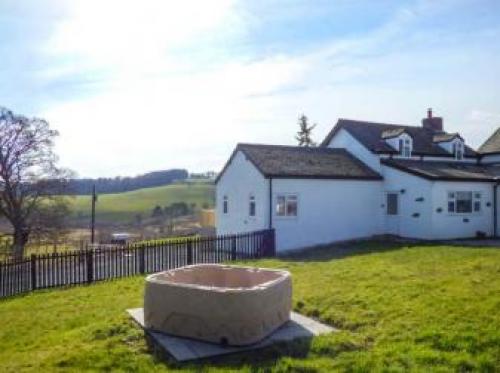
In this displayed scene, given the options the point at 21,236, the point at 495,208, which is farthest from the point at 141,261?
the point at 495,208

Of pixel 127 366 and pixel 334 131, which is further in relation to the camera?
pixel 334 131

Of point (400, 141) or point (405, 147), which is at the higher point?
point (400, 141)

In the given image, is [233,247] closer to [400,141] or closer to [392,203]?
[392,203]

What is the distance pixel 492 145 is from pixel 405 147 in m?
6.98

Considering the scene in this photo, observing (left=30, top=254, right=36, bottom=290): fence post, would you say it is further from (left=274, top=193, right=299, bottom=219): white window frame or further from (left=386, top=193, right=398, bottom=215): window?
(left=386, top=193, right=398, bottom=215): window

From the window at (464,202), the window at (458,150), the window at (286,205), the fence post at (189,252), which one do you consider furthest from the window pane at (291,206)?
the window at (458,150)

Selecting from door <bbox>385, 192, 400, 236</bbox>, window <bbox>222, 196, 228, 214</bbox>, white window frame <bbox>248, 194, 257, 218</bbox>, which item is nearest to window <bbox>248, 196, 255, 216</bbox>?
white window frame <bbox>248, 194, 257, 218</bbox>

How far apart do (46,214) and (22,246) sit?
8.15ft

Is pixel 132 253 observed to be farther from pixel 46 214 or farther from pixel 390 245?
pixel 46 214

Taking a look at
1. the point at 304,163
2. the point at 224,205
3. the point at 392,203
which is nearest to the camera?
the point at 304,163

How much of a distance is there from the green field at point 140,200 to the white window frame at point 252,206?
46674mm

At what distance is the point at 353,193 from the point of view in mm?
26750

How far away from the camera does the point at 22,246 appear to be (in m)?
29.4

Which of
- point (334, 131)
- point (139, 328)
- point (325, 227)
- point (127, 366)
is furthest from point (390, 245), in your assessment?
point (127, 366)
